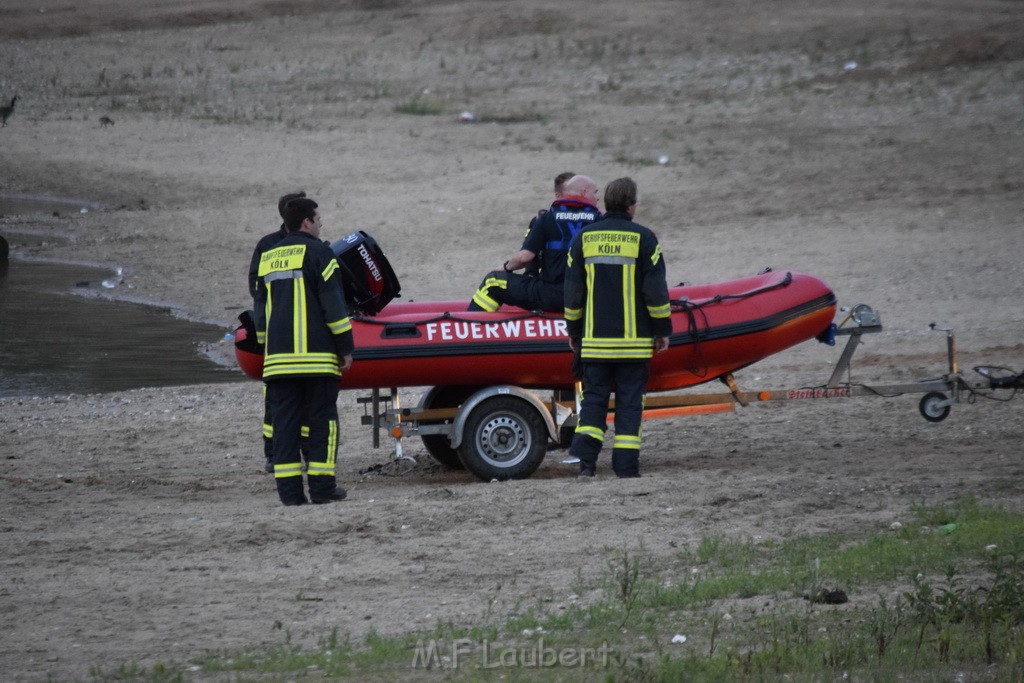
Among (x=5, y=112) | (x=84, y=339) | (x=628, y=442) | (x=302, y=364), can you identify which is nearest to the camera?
(x=302, y=364)

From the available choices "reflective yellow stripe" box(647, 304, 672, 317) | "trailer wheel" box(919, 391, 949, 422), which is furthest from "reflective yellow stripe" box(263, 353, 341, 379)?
"trailer wheel" box(919, 391, 949, 422)

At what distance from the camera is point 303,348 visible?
7.31m

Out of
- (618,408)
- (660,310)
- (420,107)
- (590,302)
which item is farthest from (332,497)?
(420,107)

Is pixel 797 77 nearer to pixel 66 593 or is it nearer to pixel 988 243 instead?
pixel 988 243

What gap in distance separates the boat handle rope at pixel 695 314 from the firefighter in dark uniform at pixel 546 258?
69 centimetres

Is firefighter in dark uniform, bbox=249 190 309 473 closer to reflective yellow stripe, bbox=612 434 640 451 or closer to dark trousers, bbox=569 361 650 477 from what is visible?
dark trousers, bbox=569 361 650 477

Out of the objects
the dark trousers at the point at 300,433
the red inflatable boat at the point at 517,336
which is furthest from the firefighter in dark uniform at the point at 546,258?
the dark trousers at the point at 300,433

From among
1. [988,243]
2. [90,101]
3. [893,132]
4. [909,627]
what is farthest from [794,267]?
[90,101]

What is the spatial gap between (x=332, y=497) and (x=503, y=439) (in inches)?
46.6

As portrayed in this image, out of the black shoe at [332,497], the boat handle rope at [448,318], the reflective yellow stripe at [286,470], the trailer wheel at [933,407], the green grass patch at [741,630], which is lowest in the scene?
the green grass patch at [741,630]

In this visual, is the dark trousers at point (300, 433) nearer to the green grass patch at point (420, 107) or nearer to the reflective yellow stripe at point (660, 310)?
the reflective yellow stripe at point (660, 310)

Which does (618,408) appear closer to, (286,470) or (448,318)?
(448,318)

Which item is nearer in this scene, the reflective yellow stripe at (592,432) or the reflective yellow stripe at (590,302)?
the reflective yellow stripe at (590,302)

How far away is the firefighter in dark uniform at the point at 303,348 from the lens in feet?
24.0
